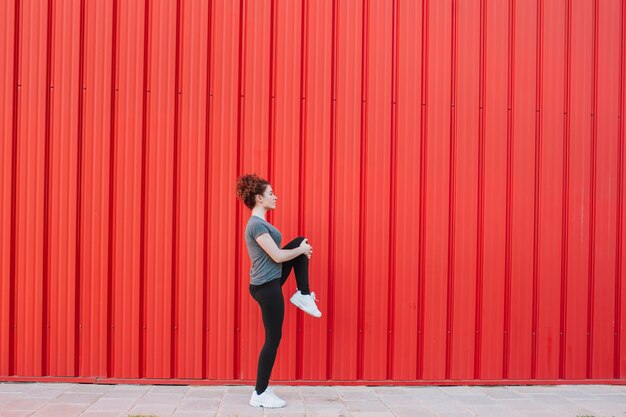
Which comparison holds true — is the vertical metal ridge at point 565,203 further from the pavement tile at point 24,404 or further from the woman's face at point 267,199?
the pavement tile at point 24,404

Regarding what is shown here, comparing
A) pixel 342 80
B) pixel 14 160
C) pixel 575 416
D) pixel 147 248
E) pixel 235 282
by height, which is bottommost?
pixel 575 416

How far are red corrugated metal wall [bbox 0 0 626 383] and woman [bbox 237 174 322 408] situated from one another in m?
Answer: 0.58

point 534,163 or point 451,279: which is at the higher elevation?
point 534,163

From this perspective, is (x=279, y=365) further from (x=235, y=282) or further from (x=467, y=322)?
(x=467, y=322)

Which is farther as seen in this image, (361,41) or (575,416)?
(361,41)

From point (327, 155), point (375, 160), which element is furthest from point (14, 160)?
point (375, 160)

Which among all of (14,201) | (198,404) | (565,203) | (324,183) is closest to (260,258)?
(324,183)

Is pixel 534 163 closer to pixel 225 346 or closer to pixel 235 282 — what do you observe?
pixel 235 282

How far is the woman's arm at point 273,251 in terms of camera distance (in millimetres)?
3854

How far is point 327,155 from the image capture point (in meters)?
4.64

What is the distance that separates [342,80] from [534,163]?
1865 mm

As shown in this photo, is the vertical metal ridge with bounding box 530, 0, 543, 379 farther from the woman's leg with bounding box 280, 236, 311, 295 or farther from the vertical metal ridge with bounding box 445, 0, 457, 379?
the woman's leg with bounding box 280, 236, 311, 295

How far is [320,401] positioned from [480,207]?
7.09 ft

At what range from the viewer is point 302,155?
183 inches
